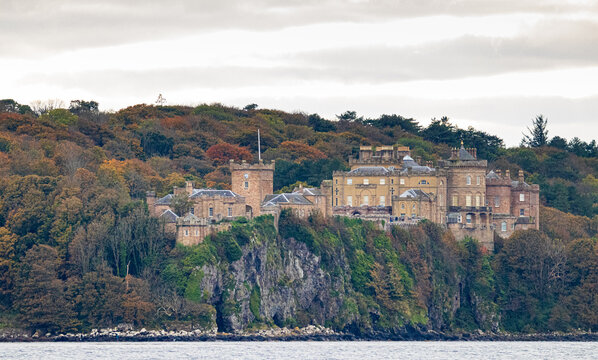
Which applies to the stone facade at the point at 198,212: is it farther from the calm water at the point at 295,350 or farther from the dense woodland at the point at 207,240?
the calm water at the point at 295,350

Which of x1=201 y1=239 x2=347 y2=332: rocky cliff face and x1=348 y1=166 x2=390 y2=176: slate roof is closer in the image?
x1=201 y1=239 x2=347 y2=332: rocky cliff face

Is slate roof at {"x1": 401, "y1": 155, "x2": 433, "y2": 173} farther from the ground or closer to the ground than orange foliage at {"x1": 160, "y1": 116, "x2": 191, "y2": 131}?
Result: closer to the ground

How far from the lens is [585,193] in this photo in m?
141

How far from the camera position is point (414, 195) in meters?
114

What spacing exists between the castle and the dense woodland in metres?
1.83

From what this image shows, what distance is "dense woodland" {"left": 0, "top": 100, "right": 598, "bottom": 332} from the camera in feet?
301

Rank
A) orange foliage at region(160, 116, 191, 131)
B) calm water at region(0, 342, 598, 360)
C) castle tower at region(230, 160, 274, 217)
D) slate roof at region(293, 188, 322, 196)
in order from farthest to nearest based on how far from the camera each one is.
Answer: orange foliage at region(160, 116, 191, 131)
slate roof at region(293, 188, 322, 196)
castle tower at region(230, 160, 274, 217)
calm water at region(0, 342, 598, 360)

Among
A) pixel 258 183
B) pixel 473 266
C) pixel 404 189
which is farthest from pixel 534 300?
pixel 258 183

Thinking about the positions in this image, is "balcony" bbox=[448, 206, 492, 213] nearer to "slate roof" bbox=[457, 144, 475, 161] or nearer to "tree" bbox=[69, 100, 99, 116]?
"slate roof" bbox=[457, 144, 475, 161]

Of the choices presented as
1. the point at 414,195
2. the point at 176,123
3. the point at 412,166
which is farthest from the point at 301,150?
the point at 414,195

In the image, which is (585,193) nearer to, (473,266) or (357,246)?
(473,266)

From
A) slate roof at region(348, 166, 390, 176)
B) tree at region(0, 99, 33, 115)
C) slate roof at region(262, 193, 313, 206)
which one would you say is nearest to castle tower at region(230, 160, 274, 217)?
slate roof at region(262, 193, 313, 206)

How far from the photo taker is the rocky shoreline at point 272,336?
89.9 m

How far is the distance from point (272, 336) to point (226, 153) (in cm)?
4465
